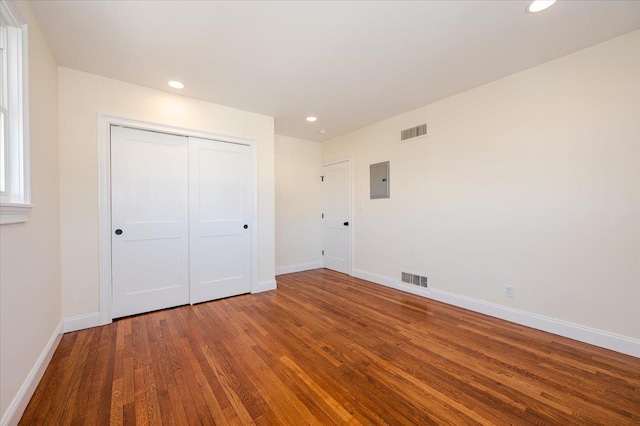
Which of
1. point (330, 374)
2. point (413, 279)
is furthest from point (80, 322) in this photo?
point (413, 279)

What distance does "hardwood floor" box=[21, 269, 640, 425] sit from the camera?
154cm

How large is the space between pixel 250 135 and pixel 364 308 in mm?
2889

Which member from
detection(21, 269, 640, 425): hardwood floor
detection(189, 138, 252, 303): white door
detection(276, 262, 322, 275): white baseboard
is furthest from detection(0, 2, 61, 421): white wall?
detection(276, 262, 322, 275): white baseboard

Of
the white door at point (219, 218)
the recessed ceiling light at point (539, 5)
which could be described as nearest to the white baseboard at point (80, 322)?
the white door at point (219, 218)

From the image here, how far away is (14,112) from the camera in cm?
170

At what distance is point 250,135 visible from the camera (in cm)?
380

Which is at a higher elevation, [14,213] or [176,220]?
[14,213]

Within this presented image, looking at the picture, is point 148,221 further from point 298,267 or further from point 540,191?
point 540,191

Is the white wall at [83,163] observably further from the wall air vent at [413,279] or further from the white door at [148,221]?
the wall air vent at [413,279]

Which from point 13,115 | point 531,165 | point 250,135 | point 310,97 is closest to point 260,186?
point 250,135

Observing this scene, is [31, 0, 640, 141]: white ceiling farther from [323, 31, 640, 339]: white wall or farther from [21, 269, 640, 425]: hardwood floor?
[21, 269, 640, 425]: hardwood floor

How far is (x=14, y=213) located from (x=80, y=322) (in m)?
1.76

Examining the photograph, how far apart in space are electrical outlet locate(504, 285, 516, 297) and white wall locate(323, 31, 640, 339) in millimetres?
40

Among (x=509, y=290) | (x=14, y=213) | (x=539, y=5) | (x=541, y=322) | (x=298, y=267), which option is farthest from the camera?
(x=298, y=267)
